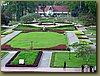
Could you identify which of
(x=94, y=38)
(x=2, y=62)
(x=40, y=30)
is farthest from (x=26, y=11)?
(x=94, y=38)

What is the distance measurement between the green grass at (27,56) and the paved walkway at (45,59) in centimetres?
9

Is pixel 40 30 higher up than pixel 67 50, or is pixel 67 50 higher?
pixel 40 30

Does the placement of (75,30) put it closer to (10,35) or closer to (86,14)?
(86,14)

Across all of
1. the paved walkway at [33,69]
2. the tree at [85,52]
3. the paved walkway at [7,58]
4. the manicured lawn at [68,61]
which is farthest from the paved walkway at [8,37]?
the tree at [85,52]

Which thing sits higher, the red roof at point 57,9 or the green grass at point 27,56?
the red roof at point 57,9

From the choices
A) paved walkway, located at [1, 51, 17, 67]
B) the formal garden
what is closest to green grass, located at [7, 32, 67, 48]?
the formal garden

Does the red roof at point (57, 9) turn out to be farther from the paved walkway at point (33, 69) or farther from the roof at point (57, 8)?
the paved walkway at point (33, 69)

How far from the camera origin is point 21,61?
244 centimetres

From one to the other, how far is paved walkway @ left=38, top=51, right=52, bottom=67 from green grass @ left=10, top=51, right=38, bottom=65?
87mm

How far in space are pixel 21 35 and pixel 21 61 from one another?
305 millimetres

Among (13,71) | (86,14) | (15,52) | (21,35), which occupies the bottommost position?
(13,71)

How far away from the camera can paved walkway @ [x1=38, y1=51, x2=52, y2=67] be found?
2428mm

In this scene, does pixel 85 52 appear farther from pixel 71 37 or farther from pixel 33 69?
pixel 33 69

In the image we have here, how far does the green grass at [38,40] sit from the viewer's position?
2.48m
